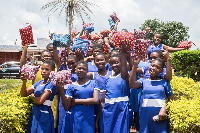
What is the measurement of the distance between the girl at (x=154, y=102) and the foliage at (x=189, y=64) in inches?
295

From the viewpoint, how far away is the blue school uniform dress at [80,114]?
11.0ft

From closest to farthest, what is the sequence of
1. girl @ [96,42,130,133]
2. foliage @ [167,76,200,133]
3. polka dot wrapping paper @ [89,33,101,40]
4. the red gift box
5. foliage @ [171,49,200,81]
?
foliage @ [167,76,200,133] < girl @ [96,42,130,133] < the red gift box < polka dot wrapping paper @ [89,33,101,40] < foliage @ [171,49,200,81]

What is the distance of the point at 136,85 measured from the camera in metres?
3.49

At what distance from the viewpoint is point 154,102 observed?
3428 mm

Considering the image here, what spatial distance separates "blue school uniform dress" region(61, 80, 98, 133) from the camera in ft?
11.0

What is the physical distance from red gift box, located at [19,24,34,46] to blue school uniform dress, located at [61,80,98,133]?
1322 millimetres

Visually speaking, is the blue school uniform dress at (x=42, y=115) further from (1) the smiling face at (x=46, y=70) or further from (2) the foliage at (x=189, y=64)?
(2) the foliage at (x=189, y=64)

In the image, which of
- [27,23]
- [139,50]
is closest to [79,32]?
[27,23]

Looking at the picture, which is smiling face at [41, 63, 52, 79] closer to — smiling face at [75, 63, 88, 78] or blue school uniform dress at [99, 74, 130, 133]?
smiling face at [75, 63, 88, 78]

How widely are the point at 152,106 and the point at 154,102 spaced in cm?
7

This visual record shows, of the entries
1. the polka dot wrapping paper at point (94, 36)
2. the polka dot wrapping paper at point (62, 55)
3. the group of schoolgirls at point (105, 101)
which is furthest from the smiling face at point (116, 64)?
the polka dot wrapping paper at point (94, 36)

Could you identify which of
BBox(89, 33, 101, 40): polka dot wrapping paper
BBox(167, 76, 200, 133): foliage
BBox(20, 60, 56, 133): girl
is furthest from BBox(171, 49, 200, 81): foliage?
BBox(20, 60, 56, 133): girl

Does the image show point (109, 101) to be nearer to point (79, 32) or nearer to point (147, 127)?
point (147, 127)

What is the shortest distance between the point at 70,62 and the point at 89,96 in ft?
2.96
